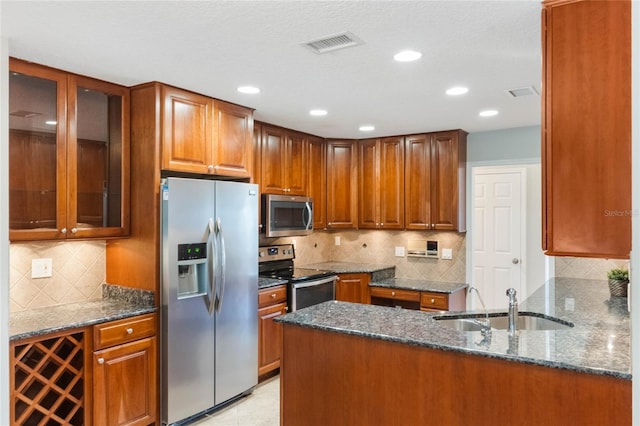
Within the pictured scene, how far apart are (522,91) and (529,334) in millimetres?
1861

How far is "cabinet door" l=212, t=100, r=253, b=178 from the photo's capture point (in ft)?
10.9

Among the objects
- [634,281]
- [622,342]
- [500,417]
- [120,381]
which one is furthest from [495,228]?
[634,281]

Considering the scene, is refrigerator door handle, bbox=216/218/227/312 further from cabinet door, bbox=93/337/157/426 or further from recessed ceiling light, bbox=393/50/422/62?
recessed ceiling light, bbox=393/50/422/62

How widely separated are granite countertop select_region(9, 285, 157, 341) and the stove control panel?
1.44 metres

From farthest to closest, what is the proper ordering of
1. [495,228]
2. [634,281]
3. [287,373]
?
[495,228]
[287,373]
[634,281]

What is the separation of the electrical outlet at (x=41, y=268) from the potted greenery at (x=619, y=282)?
397 cm

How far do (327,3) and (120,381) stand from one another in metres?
2.47

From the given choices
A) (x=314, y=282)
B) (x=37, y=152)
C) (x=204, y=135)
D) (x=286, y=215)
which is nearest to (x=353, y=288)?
(x=314, y=282)

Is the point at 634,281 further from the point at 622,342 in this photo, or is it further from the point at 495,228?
the point at 495,228

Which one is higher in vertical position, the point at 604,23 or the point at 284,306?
the point at 604,23

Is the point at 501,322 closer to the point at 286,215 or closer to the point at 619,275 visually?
the point at 619,275

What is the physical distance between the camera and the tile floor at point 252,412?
311 centimetres

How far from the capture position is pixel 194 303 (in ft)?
9.98
